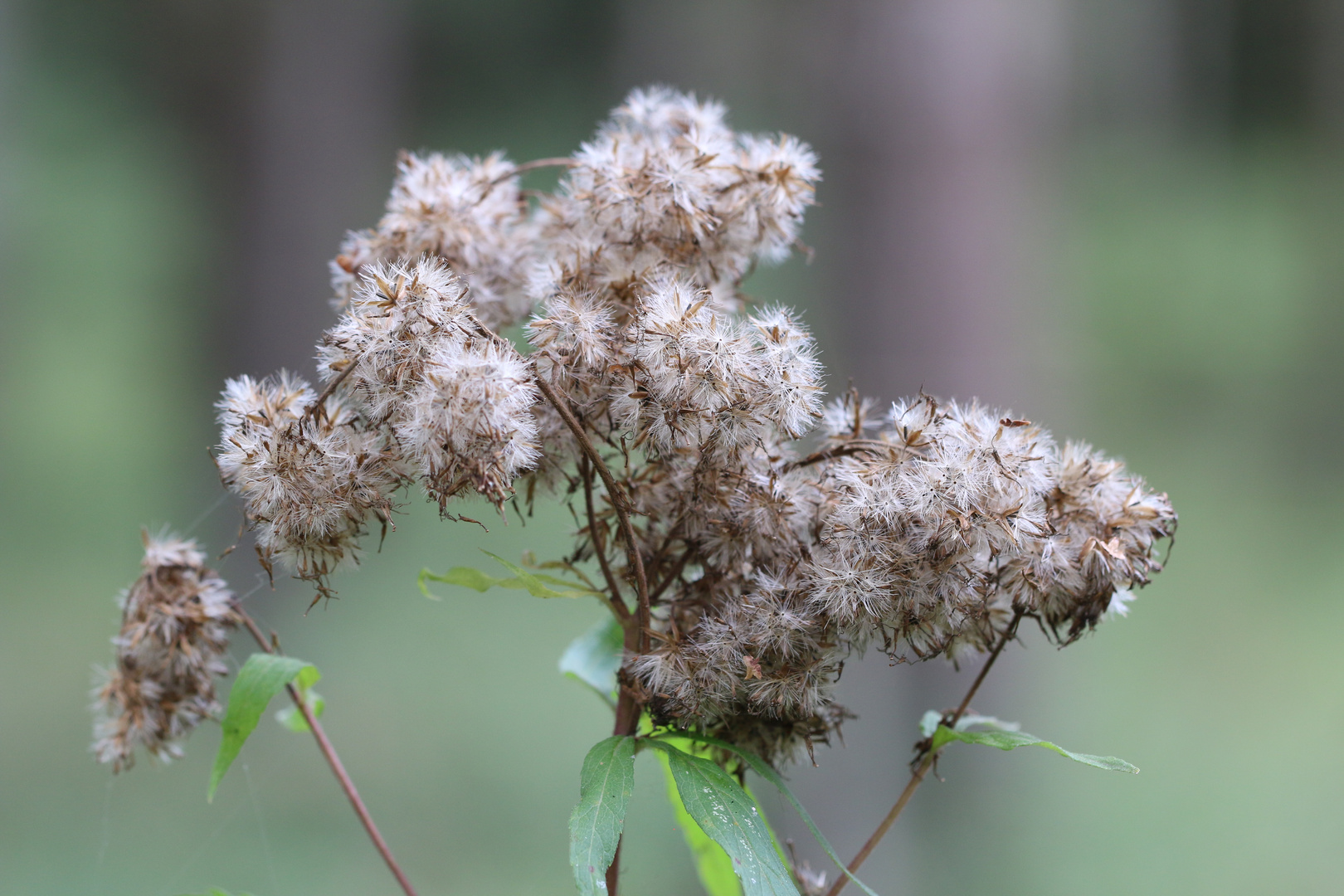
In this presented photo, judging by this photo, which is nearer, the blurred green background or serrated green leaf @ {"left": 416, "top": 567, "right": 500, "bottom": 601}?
serrated green leaf @ {"left": 416, "top": 567, "right": 500, "bottom": 601}

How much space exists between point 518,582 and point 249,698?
253 millimetres

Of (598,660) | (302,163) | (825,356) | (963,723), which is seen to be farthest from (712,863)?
(302,163)

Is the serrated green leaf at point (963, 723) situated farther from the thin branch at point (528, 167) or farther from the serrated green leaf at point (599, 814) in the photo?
the thin branch at point (528, 167)

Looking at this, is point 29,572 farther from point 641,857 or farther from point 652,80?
point 652,80

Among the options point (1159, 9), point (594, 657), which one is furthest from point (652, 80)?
point (594, 657)

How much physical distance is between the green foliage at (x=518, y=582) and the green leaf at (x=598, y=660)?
18 cm

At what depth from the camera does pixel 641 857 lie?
127 inches

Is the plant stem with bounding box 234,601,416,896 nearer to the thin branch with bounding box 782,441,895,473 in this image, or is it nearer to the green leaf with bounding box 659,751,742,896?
the green leaf with bounding box 659,751,742,896

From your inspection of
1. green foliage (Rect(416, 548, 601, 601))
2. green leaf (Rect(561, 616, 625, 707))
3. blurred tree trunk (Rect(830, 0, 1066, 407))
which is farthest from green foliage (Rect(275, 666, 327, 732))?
blurred tree trunk (Rect(830, 0, 1066, 407))

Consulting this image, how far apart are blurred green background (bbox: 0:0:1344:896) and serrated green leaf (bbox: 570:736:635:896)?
2.32ft

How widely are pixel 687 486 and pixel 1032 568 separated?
0.86 feet

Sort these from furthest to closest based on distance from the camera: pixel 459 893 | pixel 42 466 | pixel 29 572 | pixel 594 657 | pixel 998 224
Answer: pixel 42 466
pixel 29 572
pixel 459 893
pixel 998 224
pixel 594 657

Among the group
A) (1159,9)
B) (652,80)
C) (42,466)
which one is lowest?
(42,466)

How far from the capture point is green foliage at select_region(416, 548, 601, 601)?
70 cm
